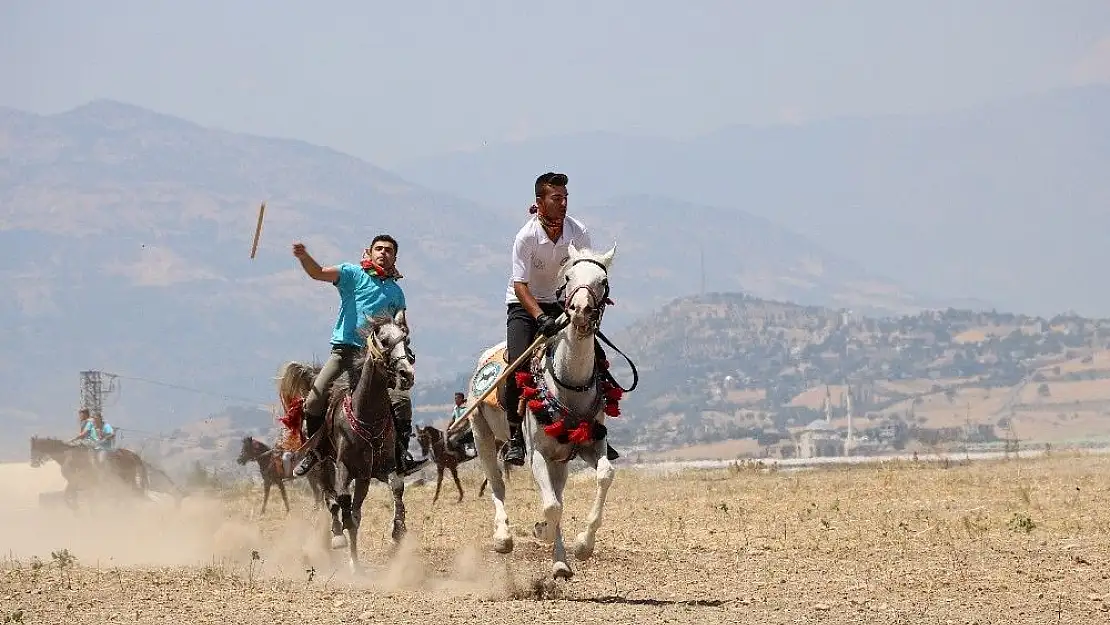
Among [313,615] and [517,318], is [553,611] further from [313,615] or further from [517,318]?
[517,318]

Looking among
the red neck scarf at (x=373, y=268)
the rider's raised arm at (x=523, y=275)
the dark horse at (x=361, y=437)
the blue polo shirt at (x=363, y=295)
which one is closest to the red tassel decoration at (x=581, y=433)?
the rider's raised arm at (x=523, y=275)

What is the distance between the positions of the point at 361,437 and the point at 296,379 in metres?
2.17

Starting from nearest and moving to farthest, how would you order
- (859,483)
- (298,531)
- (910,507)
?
(298,531) < (910,507) < (859,483)

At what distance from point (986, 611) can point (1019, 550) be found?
14.3ft

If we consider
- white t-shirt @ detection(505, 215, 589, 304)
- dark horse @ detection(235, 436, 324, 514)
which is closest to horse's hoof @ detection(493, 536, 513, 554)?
white t-shirt @ detection(505, 215, 589, 304)

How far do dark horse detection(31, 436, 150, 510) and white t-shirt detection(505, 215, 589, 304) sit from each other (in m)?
21.6

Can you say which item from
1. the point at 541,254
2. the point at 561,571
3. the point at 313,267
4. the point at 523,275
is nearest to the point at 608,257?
the point at 541,254

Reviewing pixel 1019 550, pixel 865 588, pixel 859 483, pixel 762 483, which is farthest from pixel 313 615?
pixel 762 483

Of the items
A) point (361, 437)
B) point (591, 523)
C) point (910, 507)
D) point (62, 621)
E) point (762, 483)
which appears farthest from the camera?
point (762, 483)

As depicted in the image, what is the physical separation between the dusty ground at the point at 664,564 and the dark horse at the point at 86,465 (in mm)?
6353

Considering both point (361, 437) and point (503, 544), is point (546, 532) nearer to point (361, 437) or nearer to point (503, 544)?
point (503, 544)

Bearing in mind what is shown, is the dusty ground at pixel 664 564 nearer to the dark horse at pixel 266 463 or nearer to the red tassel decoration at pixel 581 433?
the red tassel decoration at pixel 581 433

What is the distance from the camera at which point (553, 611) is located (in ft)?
48.9

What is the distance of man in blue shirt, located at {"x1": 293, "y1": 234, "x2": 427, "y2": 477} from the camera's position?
17.9 meters
